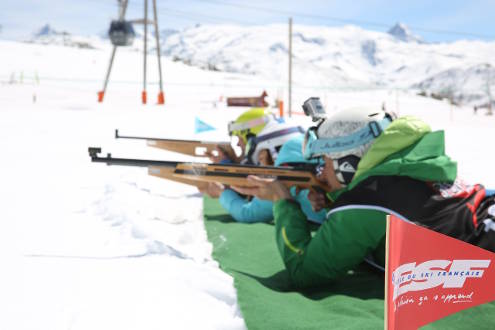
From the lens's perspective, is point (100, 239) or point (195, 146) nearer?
point (100, 239)

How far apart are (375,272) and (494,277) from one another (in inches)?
50.0

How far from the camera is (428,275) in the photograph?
3.19 feet

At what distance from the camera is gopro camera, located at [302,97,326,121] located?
7.13 feet

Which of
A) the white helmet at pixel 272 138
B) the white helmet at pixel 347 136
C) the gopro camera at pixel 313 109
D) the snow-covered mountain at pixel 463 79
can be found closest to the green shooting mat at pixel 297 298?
the white helmet at pixel 347 136

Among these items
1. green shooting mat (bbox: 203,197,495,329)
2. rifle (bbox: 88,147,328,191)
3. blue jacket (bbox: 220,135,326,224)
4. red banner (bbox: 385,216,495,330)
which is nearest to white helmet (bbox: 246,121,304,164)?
blue jacket (bbox: 220,135,326,224)

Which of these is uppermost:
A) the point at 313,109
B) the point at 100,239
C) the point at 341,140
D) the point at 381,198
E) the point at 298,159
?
the point at 313,109

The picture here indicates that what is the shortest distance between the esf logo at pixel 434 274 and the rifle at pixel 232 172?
1.51m

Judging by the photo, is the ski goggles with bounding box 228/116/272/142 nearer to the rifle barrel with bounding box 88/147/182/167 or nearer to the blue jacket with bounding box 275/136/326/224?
the blue jacket with bounding box 275/136/326/224

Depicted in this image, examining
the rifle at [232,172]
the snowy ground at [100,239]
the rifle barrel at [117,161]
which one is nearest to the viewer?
the snowy ground at [100,239]

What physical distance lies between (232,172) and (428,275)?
5.62 ft

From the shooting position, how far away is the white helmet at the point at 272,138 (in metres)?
3.87

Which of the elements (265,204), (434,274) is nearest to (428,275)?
(434,274)

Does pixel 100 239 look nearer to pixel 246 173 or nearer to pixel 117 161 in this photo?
pixel 117 161

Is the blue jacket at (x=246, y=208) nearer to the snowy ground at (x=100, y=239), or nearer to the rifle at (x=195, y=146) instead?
the snowy ground at (x=100, y=239)
